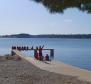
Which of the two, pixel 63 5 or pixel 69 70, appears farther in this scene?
pixel 69 70

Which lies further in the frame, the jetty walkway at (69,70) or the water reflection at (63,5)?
the jetty walkway at (69,70)

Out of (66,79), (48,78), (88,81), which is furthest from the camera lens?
(48,78)

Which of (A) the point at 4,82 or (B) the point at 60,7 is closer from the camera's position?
(B) the point at 60,7

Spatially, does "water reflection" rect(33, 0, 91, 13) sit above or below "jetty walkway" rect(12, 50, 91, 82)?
above

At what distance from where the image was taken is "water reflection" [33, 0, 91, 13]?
834 centimetres

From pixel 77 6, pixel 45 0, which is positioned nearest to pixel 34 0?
pixel 45 0

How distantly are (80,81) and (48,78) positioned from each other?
232 cm

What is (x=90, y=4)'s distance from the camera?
27.2 ft

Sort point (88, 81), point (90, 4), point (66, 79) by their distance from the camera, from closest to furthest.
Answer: point (90, 4) → point (88, 81) → point (66, 79)

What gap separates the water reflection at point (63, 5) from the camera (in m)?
8.34

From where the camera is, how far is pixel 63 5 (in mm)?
8469

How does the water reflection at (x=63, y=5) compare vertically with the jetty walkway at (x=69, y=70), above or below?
above

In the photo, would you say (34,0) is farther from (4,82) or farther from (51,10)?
(4,82)

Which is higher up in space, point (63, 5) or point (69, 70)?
point (63, 5)
